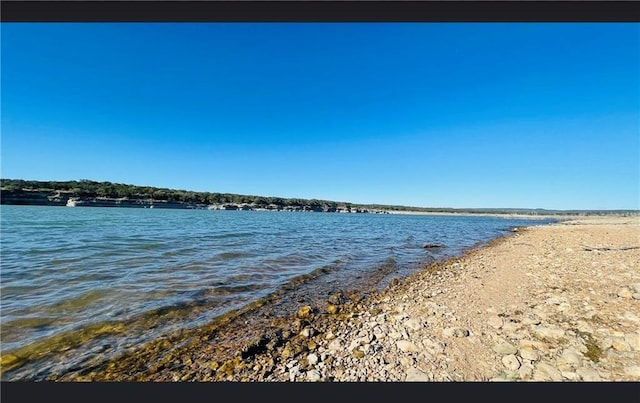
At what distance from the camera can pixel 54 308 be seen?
5977mm

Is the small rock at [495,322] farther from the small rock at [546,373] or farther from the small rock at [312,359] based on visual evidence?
the small rock at [312,359]

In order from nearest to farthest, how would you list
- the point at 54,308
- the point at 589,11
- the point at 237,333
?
the point at 589,11
the point at 237,333
the point at 54,308

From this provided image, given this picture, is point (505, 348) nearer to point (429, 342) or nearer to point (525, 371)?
point (525, 371)

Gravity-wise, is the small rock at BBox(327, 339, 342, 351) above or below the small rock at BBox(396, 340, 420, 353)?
below

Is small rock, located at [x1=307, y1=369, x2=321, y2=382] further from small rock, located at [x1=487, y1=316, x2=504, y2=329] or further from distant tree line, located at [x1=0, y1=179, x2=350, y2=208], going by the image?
distant tree line, located at [x1=0, y1=179, x2=350, y2=208]

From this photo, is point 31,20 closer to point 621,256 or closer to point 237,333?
point 237,333

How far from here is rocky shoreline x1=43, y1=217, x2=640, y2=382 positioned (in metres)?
→ 3.32

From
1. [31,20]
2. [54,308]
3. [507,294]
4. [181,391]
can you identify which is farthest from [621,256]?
[54,308]

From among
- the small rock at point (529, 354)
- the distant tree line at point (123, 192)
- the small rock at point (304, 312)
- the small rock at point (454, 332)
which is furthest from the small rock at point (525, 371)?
the distant tree line at point (123, 192)

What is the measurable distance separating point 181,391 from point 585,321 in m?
6.11

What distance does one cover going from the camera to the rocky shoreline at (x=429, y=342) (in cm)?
332

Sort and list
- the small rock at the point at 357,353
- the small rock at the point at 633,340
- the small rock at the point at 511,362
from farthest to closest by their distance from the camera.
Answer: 1. the small rock at the point at 357,353
2. the small rock at the point at 633,340
3. the small rock at the point at 511,362

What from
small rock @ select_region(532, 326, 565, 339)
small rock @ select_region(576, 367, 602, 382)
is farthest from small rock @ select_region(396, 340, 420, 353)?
small rock @ select_region(532, 326, 565, 339)

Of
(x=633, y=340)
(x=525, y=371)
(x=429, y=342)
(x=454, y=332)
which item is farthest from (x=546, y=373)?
(x=633, y=340)
